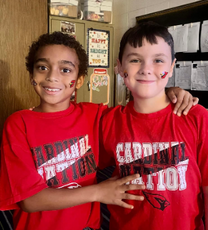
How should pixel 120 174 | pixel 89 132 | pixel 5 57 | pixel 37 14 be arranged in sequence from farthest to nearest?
pixel 37 14
pixel 5 57
pixel 89 132
pixel 120 174

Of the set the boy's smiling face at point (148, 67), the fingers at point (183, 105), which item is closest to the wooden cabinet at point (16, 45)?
the boy's smiling face at point (148, 67)

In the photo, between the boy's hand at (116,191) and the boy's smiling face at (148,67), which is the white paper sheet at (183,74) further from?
the boy's hand at (116,191)

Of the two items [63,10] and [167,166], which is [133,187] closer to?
[167,166]

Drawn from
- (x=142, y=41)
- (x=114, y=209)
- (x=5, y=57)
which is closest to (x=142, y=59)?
(x=142, y=41)

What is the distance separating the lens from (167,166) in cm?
80

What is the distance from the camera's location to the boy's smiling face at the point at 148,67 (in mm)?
821

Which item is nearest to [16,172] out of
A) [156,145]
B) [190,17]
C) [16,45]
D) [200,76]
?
[156,145]

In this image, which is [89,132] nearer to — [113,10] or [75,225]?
[75,225]

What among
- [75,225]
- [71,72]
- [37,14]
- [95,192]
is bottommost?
[75,225]

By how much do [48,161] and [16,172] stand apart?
13 centimetres

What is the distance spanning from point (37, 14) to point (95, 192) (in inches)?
86.2

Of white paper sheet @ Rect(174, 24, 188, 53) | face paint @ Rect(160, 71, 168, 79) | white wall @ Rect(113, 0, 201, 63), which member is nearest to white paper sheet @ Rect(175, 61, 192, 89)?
white paper sheet @ Rect(174, 24, 188, 53)

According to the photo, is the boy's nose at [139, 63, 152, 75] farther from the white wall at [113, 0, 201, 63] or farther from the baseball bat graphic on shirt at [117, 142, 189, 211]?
the white wall at [113, 0, 201, 63]

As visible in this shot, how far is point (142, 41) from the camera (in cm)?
83
